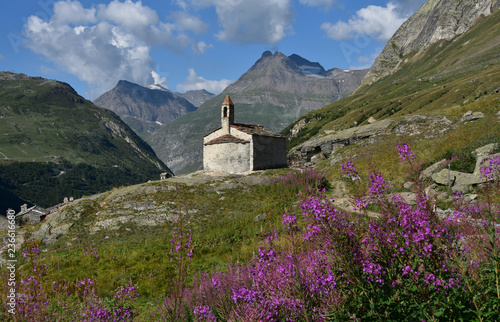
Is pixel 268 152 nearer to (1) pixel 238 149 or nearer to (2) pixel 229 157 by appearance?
(1) pixel 238 149

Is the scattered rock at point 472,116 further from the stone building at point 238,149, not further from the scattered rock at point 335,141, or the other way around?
the stone building at point 238,149

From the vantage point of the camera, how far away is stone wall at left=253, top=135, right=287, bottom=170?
3972 centimetres

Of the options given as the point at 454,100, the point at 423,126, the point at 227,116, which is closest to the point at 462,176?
the point at 423,126

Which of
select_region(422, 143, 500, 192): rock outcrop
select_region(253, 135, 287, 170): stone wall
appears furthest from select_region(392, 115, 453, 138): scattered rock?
select_region(253, 135, 287, 170): stone wall

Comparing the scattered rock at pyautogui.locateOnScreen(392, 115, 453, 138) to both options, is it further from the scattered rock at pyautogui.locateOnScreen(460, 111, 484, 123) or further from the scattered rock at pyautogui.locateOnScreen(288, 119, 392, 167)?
the scattered rock at pyautogui.locateOnScreen(288, 119, 392, 167)

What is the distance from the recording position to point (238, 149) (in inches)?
1565

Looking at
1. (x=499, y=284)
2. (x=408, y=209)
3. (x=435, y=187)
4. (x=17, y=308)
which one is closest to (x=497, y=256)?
(x=499, y=284)

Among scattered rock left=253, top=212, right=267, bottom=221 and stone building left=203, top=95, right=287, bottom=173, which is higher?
stone building left=203, top=95, right=287, bottom=173

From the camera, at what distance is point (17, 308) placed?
431 cm

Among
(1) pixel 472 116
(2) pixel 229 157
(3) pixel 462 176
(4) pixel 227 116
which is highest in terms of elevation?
(4) pixel 227 116

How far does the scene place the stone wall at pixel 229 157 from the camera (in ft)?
129

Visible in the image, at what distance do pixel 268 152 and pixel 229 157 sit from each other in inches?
237

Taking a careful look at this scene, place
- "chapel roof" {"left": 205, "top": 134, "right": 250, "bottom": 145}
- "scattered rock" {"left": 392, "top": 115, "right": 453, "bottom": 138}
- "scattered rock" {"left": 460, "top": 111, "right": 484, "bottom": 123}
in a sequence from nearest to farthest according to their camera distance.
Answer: "scattered rock" {"left": 460, "top": 111, "right": 484, "bottom": 123}
"scattered rock" {"left": 392, "top": 115, "right": 453, "bottom": 138}
"chapel roof" {"left": 205, "top": 134, "right": 250, "bottom": 145}

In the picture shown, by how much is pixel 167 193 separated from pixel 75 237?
881cm
